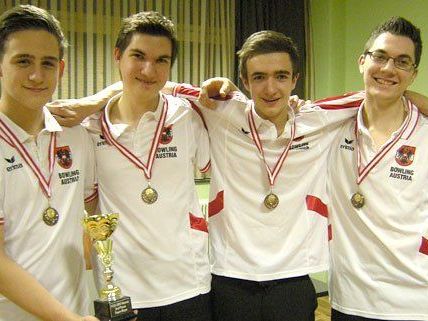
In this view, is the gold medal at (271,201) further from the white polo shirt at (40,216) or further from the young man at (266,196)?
the white polo shirt at (40,216)

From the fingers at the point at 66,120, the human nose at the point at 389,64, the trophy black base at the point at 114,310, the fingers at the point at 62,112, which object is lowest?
the trophy black base at the point at 114,310

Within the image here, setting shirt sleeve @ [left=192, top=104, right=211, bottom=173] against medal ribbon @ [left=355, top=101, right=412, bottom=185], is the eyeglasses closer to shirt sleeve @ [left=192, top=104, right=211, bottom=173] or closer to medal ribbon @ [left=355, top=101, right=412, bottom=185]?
medal ribbon @ [left=355, top=101, right=412, bottom=185]

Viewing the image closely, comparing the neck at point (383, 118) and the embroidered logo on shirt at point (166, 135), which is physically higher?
the neck at point (383, 118)

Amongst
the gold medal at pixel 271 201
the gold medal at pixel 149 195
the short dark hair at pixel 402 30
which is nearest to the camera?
the gold medal at pixel 149 195

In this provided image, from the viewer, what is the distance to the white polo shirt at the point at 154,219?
74.6 inches

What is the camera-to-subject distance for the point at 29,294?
1.59 metres

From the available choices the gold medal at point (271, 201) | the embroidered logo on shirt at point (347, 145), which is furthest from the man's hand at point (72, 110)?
the embroidered logo on shirt at point (347, 145)

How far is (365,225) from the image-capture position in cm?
204

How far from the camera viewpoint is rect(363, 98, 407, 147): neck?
2127 mm

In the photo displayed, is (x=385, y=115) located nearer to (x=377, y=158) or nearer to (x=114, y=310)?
(x=377, y=158)

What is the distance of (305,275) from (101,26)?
11.3 ft

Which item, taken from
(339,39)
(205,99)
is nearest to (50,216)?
(205,99)

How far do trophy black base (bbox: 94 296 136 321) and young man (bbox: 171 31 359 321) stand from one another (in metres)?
0.47

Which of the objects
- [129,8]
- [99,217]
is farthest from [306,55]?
[99,217]
